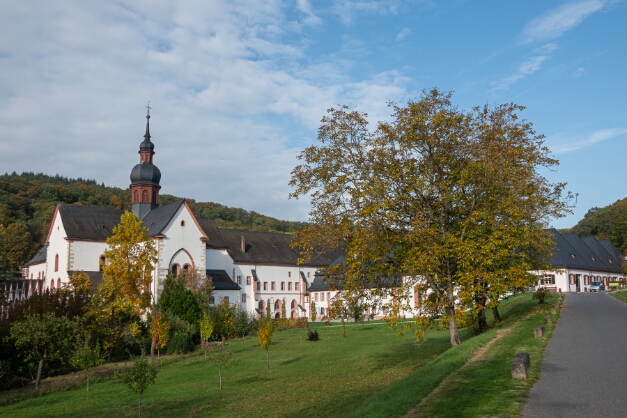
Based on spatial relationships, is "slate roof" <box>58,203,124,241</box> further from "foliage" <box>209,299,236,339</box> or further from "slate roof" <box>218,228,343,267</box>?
"foliage" <box>209,299,236,339</box>

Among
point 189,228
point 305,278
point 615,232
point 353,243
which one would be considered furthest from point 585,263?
point 353,243

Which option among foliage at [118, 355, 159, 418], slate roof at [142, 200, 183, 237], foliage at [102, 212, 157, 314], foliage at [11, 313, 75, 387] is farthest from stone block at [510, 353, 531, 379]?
slate roof at [142, 200, 183, 237]

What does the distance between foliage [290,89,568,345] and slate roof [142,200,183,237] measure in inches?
1553

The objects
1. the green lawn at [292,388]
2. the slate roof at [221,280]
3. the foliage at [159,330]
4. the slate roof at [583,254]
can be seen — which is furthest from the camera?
the slate roof at [221,280]

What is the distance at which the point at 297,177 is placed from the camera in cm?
1914

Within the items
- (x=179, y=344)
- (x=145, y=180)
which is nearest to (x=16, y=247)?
(x=145, y=180)

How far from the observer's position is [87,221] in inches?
2311

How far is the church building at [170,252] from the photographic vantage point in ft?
184

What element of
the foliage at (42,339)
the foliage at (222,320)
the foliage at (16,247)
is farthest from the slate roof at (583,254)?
the foliage at (16,247)

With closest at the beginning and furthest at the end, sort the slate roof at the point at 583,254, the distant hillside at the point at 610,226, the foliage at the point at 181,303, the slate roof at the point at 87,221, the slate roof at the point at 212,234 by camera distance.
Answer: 1. the foliage at the point at 181,303
2. the slate roof at the point at 87,221
3. the slate roof at the point at 583,254
4. the slate roof at the point at 212,234
5. the distant hillside at the point at 610,226

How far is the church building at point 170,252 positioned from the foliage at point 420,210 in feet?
121

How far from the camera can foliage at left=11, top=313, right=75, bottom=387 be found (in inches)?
1053

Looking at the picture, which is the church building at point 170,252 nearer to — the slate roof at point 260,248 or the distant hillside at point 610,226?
the slate roof at point 260,248

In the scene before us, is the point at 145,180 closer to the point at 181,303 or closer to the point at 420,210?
the point at 181,303
